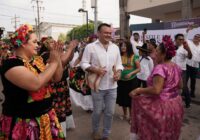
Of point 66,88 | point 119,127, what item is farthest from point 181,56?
point 66,88

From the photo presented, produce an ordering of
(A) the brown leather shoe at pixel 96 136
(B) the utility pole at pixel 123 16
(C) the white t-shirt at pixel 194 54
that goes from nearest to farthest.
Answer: (A) the brown leather shoe at pixel 96 136 → (C) the white t-shirt at pixel 194 54 → (B) the utility pole at pixel 123 16

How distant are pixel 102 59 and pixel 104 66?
123 millimetres

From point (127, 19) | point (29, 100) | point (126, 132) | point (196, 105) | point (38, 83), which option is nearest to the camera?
point (38, 83)

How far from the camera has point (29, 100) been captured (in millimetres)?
2273

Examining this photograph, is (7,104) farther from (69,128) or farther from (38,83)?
(69,128)

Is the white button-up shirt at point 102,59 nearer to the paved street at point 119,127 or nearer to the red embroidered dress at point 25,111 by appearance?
the paved street at point 119,127

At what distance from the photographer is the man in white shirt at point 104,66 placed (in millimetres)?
4082

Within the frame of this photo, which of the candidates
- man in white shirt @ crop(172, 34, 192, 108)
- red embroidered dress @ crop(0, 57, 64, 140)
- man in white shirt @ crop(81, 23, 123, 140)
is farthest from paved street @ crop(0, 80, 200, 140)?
red embroidered dress @ crop(0, 57, 64, 140)

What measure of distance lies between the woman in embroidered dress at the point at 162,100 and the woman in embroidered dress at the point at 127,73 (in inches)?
78.9

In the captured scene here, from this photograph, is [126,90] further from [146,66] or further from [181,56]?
[181,56]

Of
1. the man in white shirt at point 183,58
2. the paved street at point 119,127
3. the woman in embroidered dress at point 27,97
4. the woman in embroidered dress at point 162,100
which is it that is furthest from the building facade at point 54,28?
the woman in embroidered dress at point 27,97

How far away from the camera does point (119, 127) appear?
5.04 m

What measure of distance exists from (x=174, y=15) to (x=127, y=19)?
3.49 m

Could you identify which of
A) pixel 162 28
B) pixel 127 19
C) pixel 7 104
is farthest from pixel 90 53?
pixel 127 19
